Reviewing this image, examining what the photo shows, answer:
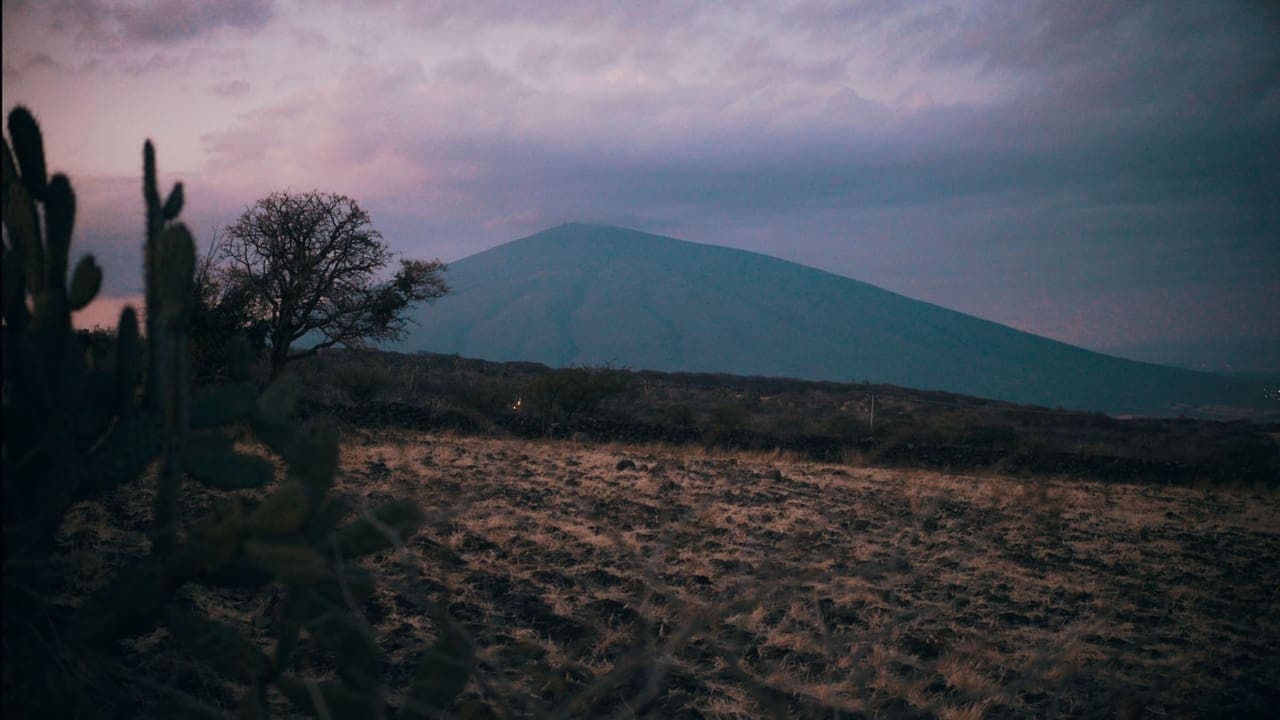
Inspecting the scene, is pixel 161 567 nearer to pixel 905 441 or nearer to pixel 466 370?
pixel 905 441

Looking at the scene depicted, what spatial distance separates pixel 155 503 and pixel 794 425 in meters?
25.3

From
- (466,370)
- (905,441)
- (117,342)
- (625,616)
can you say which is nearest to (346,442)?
(625,616)

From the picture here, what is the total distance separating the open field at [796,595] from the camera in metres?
4.74

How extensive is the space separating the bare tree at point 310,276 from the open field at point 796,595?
4.92 meters

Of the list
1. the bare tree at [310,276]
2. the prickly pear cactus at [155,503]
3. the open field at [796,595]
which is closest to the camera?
the prickly pear cactus at [155,503]

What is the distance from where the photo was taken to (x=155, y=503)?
2281 mm

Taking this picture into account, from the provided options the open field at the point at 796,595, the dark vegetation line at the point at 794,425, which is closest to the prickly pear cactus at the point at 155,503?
the open field at the point at 796,595

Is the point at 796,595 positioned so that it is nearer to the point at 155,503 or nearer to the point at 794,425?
the point at 155,503

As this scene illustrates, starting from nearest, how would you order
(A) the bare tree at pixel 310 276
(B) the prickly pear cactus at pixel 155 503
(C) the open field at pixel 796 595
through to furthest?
1. (B) the prickly pear cactus at pixel 155 503
2. (C) the open field at pixel 796 595
3. (A) the bare tree at pixel 310 276

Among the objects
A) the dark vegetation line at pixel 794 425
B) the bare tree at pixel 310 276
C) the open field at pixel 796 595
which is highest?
the bare tree at pixel 310 276

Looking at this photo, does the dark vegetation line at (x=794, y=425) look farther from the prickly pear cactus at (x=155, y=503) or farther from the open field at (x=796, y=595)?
the prickly pear cactus at (x=155, y=503)

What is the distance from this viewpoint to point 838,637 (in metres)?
5.59

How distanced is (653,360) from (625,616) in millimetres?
160177

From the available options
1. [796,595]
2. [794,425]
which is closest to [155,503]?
[796,595]
